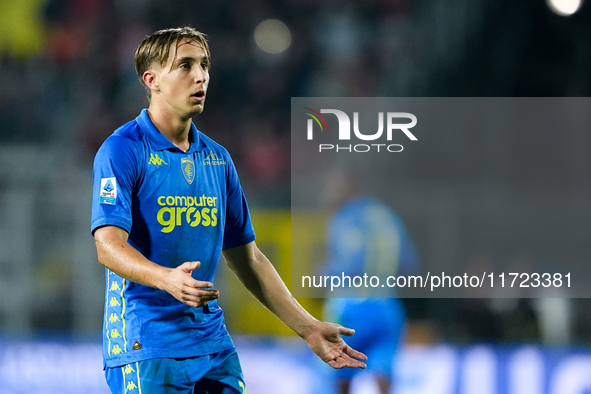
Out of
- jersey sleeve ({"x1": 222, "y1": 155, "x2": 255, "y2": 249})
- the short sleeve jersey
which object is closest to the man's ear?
the short sleeve jersey

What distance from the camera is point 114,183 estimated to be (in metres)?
2.44

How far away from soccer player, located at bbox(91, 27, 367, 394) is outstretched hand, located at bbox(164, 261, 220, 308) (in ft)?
0.95

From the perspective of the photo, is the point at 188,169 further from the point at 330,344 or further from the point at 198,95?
the point at 330,344

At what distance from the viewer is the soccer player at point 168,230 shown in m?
2.49

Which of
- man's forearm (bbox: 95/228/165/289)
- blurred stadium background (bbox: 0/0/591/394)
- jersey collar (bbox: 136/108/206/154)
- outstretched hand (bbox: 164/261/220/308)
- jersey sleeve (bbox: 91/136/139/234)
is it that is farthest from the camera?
blurred stadium background (bbox: 0/0/591/394)

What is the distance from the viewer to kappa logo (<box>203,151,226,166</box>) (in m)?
2.76

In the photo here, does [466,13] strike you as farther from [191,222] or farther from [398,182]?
[191,222]

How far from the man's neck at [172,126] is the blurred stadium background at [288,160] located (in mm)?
3474

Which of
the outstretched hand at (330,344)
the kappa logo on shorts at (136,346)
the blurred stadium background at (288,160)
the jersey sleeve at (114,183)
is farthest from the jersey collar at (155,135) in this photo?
the blurred stadium background at (288,160)

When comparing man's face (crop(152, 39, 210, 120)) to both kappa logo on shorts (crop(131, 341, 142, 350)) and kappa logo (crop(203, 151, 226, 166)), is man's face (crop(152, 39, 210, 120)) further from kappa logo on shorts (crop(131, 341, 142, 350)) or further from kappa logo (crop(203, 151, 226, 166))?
kappa logo on shorts (crop(131, 341, 142, 350))

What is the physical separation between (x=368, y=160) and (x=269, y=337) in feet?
7.39

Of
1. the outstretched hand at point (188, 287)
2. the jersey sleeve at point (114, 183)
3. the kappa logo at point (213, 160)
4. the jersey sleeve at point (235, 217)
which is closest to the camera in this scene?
the outstretched hand at point (188, 287)

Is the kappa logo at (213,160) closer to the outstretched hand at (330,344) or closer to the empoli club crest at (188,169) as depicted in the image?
the empoli club crest at (188,169)

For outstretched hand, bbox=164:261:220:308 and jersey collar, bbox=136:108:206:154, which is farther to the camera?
jersey collar, bbox=136:108:206:154
